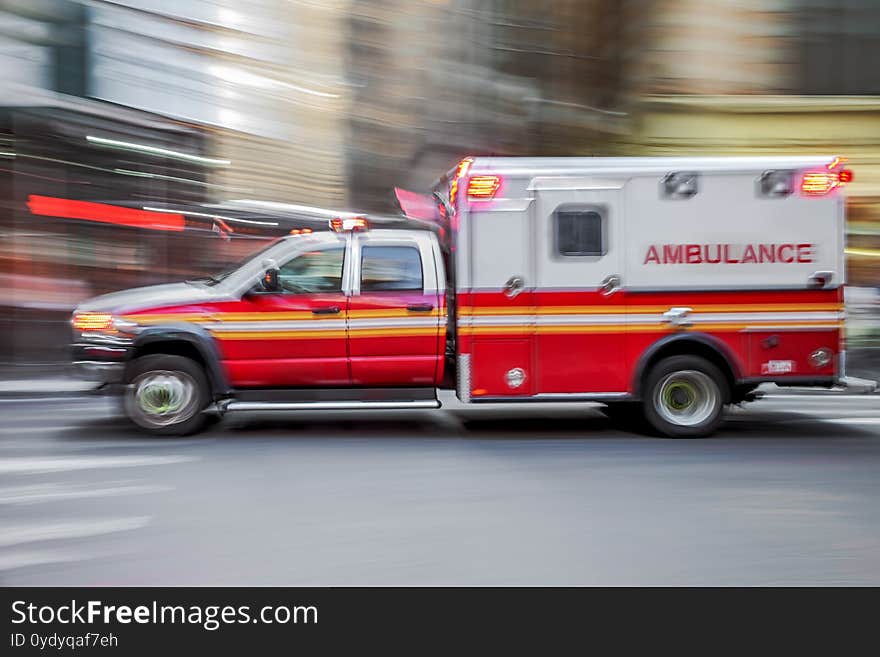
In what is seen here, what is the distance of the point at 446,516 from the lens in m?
5.96

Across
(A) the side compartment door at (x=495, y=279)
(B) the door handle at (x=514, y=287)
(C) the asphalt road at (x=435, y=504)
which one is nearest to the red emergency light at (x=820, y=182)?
(C) the asphalt road at (x=435, y=504)

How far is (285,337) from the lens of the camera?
8.74 m

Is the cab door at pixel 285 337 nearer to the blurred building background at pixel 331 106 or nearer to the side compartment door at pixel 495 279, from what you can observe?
the side compartment door at pixel 495 279

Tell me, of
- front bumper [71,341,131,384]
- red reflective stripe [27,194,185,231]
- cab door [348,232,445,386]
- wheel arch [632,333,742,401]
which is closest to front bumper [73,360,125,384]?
front bumper [71,341,131,384]

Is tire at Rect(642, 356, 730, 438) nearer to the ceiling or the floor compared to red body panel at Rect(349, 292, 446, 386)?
nearer to the floor

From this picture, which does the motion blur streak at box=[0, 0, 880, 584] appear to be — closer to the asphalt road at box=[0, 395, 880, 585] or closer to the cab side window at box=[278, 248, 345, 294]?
the asphalt road at box=[0, 395, 880, 585]

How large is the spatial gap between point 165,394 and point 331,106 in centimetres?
1927

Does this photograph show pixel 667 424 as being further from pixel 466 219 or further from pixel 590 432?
pixel 466 219

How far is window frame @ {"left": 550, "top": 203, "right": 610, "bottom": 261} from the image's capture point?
28.7 feet

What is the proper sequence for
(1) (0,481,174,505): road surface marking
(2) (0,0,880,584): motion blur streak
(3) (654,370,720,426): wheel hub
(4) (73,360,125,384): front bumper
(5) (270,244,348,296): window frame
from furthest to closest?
(3) (654,370,720,426): wheel hub
(5) (270,244,348,296): window frame
(4) (73,360,125,384): front bumper
(1) (0,481,174,505): road surface marking
(2) (0,0,880,584): motion blur streak

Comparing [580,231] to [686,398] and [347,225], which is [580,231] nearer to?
[686,398]

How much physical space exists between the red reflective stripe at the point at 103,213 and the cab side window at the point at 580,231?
37.4ft

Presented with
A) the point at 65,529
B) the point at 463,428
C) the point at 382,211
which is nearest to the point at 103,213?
the point at 382,211

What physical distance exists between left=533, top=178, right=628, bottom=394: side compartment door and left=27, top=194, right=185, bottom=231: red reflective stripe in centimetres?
1128
